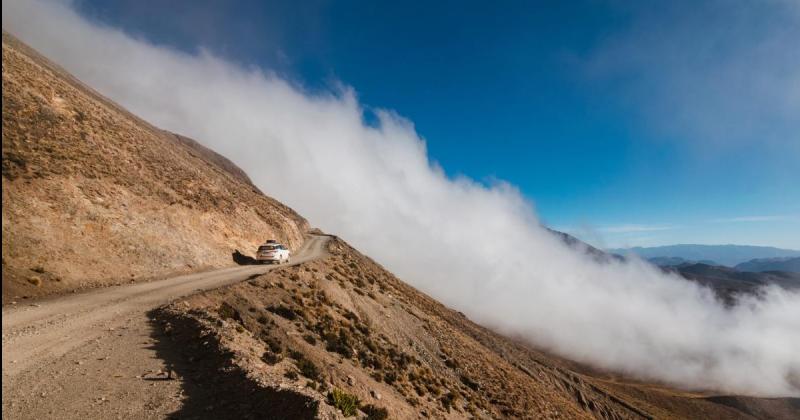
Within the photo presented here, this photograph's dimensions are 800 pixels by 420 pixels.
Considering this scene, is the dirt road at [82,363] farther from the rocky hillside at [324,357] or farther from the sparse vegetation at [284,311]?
the sparse vegetation at [284,311]

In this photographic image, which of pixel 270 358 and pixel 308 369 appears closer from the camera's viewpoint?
pixel 270 358

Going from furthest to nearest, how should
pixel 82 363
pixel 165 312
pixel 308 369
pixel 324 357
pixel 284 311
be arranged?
pixel 284 311 → pixel 324 357 → pixel 165 312 → pixel 308 369 → pixel 82 363

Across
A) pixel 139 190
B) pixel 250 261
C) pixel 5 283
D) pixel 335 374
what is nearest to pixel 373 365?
pixel 335 374

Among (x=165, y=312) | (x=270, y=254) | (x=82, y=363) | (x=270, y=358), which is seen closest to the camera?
(x=82, y=363)

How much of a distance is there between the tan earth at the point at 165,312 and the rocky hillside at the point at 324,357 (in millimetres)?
94

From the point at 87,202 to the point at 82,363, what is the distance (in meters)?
18.4

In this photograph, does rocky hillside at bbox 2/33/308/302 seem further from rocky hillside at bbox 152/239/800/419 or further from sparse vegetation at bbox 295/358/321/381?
sparse vegetation at bbox 295/358/321/381

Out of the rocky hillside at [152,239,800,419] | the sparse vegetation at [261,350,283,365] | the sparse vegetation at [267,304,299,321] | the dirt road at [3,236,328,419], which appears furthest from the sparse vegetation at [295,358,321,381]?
the sparse vegetation at [267,304,299,321]

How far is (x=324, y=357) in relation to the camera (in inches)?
680

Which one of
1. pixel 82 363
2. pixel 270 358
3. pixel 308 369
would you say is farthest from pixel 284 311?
pixel 82 363

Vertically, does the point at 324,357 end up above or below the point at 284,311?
below

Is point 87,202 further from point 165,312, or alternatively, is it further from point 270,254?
point 270,254

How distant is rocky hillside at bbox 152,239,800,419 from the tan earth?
0.09m

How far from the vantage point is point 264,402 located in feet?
33.2
